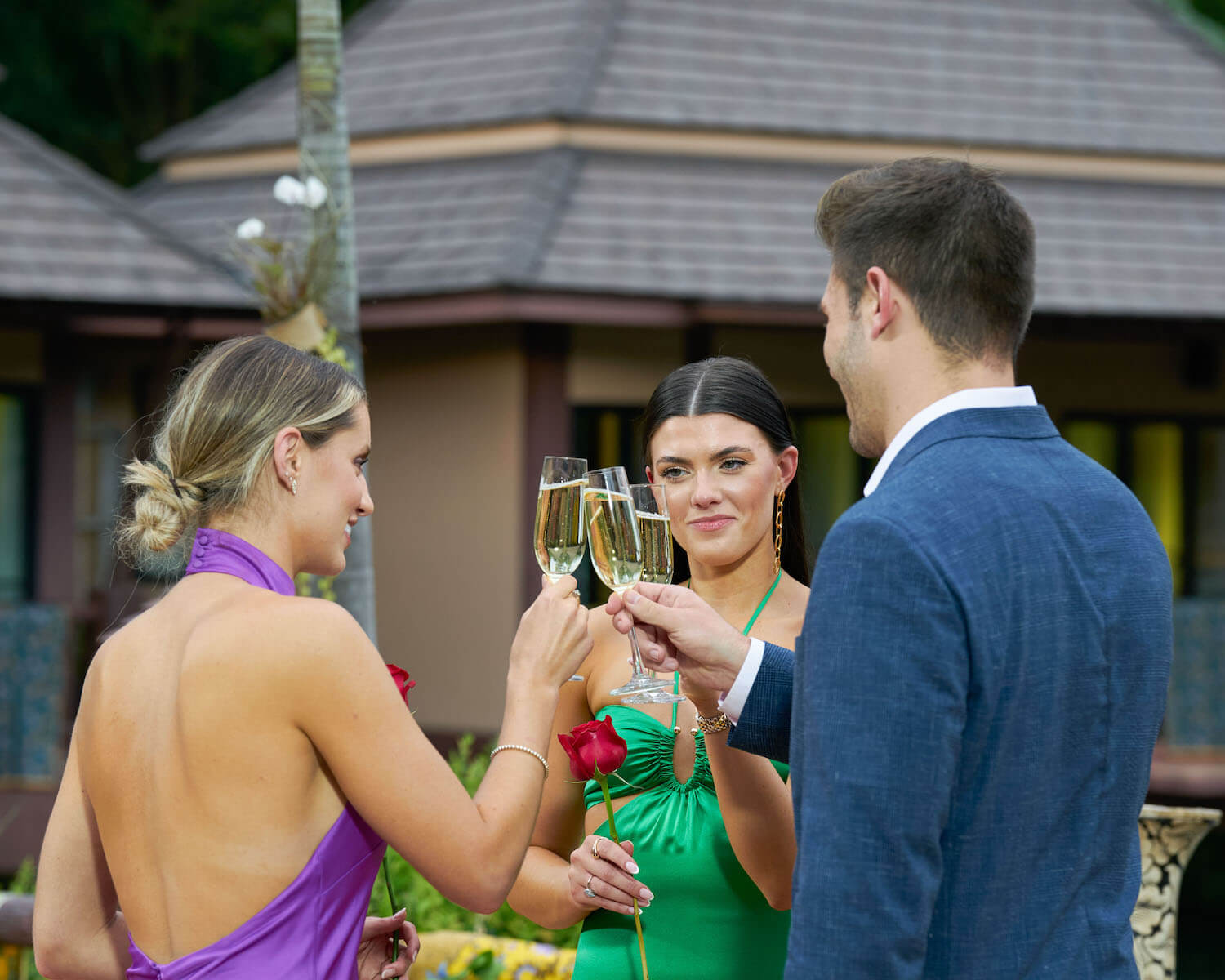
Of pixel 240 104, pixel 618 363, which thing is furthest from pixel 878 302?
pixel 240 104

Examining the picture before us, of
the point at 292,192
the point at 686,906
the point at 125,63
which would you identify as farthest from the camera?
the point at 125,63

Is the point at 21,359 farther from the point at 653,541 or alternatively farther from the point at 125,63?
the point at 125,63

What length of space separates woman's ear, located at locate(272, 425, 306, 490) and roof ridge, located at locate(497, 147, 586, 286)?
7912mm

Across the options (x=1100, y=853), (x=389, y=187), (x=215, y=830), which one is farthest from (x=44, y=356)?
(x=1100, y=853)

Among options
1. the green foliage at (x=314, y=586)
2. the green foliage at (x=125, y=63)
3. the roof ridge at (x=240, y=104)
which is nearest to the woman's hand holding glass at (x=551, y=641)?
the green foliage at (x=314, y=586)

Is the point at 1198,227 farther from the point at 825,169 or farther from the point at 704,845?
the point at 704,845

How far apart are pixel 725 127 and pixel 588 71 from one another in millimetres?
1173

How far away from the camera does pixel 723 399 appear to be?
3277mm

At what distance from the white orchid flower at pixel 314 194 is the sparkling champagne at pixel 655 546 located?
3.30 metres

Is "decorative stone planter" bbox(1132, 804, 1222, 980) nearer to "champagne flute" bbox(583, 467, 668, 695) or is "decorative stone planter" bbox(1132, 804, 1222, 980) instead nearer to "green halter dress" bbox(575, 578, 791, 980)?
"green halter dress" bbox(575, 578, 791, 980)

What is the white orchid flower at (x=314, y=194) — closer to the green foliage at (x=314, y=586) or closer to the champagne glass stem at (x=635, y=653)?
the green foliage at (x=314, y=586)

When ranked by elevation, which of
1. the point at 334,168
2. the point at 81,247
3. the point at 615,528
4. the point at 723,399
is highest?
the point at 81,247

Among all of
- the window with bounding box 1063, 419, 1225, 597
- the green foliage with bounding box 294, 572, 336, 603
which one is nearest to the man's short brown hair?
the green foliage with bounding box 294, 572, 336, 603

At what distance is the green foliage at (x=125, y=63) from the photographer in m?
20.9
